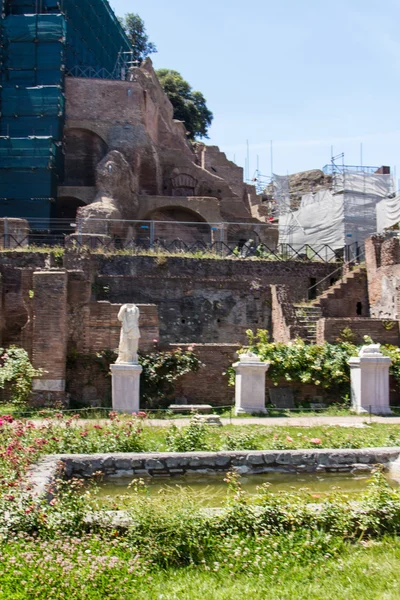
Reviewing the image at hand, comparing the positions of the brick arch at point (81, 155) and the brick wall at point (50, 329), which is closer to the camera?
the brick wall at point (50, 329)

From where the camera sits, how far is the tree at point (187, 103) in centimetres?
4948

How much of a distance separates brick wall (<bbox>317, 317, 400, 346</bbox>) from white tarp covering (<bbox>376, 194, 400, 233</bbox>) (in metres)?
15.1

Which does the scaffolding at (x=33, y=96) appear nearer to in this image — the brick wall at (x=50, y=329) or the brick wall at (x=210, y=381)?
the brick wall at (x=50, y=329)

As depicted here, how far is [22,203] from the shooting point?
29734 millimetres

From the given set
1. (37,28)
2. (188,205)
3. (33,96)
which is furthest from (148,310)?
(37,28)

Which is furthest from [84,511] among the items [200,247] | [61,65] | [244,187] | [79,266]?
[244,187]

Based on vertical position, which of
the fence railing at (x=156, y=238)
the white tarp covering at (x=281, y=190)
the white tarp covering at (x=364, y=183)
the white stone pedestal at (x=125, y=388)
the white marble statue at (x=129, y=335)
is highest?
the white tarp covering at (x=281, y=190)

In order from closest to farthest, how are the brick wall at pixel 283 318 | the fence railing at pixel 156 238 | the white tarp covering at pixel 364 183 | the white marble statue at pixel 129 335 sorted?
the white marble statue at pixel 129 335, the brick wall at pixel 283 318, the fence railing at pixel 156 238, the white tarp covering at pixel 364 183

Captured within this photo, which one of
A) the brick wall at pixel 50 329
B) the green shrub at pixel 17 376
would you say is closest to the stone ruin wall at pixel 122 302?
the brick wall at pixel 50 329

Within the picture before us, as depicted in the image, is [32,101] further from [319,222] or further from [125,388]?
[125,388]

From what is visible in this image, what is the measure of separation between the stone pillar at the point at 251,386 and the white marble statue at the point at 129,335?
2173 millimetres

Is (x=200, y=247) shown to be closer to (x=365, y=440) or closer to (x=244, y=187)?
(x=244, y=187)

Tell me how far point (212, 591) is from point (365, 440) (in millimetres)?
5291

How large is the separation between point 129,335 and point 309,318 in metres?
8.15
